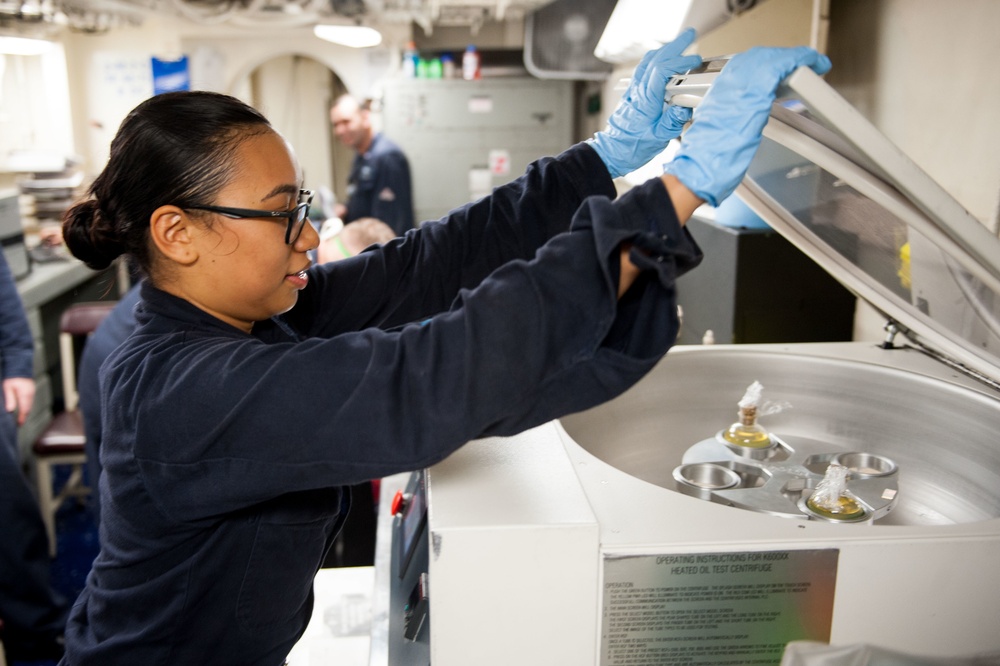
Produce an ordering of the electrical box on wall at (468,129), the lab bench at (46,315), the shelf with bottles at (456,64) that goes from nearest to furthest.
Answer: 1. the lab bench at (46,315)
2. the electrical box on wall at (468,129)
3. the shelf with bottles at (456,64)

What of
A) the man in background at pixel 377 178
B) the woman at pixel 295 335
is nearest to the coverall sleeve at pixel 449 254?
the woman at pixel 295 335

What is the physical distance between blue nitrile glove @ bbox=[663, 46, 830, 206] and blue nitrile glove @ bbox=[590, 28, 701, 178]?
30cm

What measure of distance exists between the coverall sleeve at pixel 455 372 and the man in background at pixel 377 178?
4.55 meters

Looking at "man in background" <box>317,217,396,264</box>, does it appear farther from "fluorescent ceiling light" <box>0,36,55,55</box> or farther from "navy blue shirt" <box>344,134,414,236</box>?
"fluorescent ceiling light" <box>0,36,55,55</box>

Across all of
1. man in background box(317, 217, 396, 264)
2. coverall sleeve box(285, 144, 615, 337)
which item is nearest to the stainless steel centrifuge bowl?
coverall sleeve box(285, 144, 615, 337)

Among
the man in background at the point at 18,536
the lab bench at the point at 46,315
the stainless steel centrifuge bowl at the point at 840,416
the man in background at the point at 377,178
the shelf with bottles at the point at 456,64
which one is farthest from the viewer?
the shelf with bottles at the point at 456,64

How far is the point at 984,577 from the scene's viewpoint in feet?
3.08

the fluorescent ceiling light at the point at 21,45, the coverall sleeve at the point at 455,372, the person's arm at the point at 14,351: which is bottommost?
the person's arm at the point at 14,351

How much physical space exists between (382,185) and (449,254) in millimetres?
4226

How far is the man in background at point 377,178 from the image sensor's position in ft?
17.4

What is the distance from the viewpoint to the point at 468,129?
5750 millimetres

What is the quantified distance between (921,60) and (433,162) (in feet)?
14.0

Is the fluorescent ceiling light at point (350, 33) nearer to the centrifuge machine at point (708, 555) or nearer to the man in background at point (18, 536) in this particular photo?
the man in background at point (18, 536)

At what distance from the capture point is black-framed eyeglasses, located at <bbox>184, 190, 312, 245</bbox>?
942 millimetres
